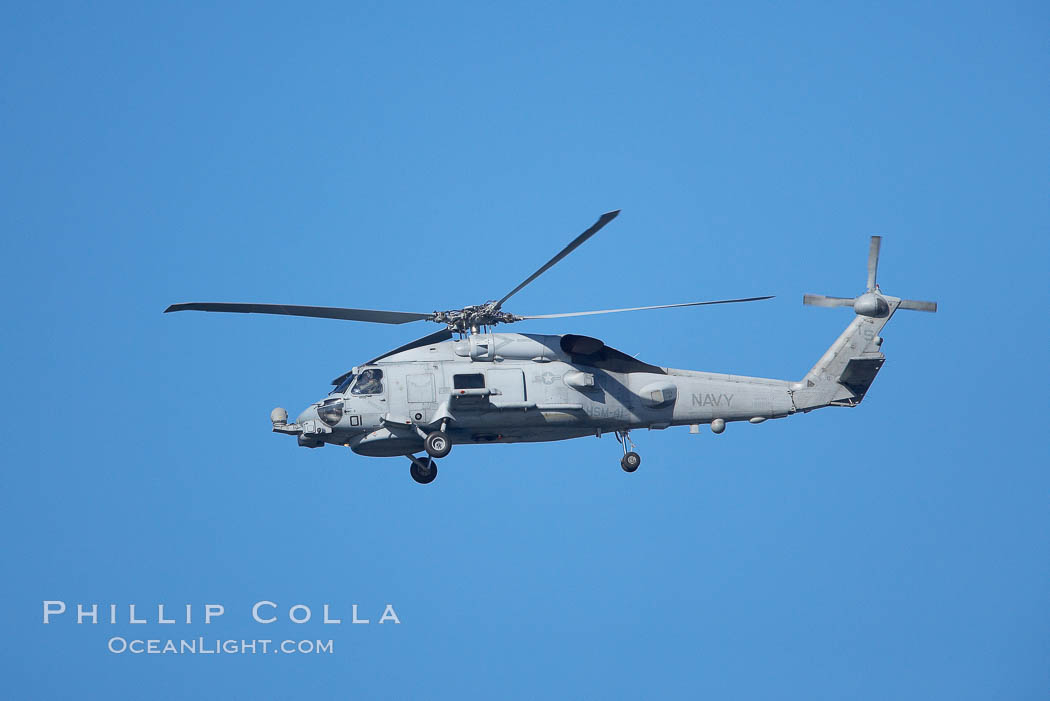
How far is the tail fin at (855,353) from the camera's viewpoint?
97.5ft

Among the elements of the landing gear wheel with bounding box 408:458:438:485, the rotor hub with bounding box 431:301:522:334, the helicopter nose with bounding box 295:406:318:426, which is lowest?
the landing gear wheel with bounding box 408:458:438:485

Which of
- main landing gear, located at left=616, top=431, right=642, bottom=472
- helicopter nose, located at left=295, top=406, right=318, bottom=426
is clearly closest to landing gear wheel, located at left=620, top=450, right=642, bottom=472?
main landing gear, located at left=616, top=431, right=642, bottom=472

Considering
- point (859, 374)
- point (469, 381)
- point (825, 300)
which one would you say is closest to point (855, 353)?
point (859, 374)

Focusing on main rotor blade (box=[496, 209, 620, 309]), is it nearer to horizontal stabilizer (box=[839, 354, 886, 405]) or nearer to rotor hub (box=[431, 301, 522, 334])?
rotor hub (box=[431, 301, 522, 334])

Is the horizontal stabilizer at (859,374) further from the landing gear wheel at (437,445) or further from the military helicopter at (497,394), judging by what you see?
the landing gear wheel at (437,445)

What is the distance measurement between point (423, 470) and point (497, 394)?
2.51m

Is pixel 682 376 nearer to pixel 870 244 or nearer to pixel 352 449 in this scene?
pixel 870 244

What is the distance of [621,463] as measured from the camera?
28984 millimetres

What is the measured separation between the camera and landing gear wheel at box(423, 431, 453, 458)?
2730 cm

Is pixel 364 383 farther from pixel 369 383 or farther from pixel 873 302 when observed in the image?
pixel 873 302

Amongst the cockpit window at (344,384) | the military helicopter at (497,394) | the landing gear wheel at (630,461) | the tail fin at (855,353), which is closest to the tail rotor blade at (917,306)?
the tail fin at (855,353)

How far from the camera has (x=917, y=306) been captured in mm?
30125

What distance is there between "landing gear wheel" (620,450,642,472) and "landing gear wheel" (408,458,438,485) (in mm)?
4199

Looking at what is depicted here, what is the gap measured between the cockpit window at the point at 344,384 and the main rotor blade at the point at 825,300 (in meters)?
10.4
